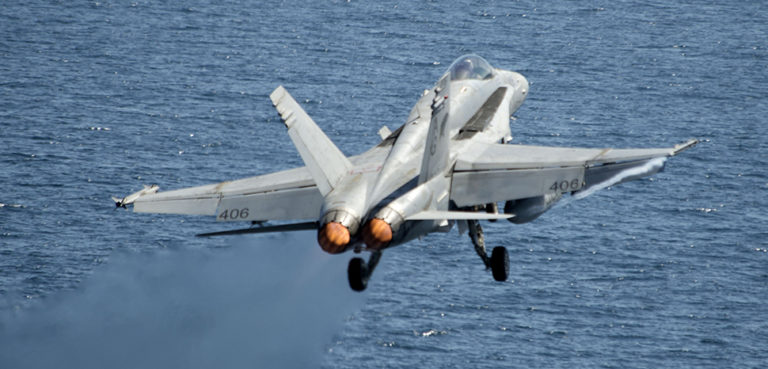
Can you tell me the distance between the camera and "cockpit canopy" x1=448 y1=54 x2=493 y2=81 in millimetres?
60875

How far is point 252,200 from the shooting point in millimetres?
51344

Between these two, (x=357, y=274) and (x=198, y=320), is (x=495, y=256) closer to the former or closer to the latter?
(x=357, y=274)

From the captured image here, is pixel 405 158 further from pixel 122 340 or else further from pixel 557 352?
pixel 557 352

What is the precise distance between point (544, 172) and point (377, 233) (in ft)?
29.1

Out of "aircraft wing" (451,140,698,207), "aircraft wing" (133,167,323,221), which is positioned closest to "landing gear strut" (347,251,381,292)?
"aircraft wing" (133,167,323,221)

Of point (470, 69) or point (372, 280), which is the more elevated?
point (470, 69)

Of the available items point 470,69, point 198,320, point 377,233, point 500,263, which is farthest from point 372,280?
point 377,233

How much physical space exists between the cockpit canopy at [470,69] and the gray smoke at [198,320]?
41.5 meters

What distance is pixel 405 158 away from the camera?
166 ft

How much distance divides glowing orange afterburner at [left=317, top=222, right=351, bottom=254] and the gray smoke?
56044 millimetres

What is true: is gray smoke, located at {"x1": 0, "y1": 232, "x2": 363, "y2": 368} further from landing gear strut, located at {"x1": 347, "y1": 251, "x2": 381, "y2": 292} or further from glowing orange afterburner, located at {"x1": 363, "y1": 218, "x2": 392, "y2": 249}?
glowing orange afterburner, located at {"x1": 363, "y1": 218, "x2": 392, "y2": 249}

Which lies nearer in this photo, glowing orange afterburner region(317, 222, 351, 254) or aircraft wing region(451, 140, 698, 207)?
glowing orange afterburner region(317, 222, 351, 254)

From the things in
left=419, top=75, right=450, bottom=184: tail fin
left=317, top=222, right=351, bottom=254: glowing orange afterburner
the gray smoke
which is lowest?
the gray smoke

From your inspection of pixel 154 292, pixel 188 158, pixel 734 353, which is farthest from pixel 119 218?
pixel 734 353
